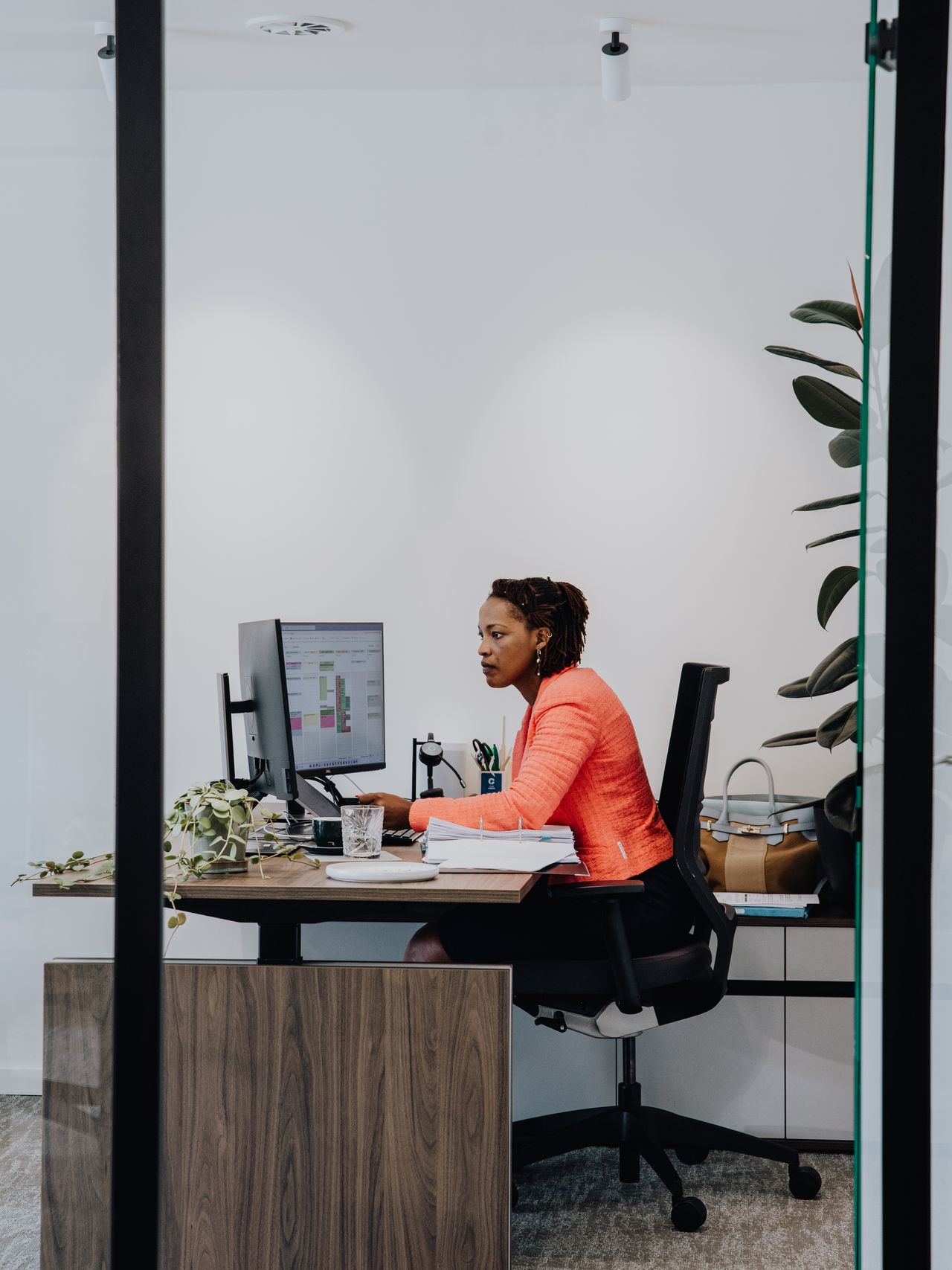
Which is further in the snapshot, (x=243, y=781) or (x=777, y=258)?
(x=777, y=258)

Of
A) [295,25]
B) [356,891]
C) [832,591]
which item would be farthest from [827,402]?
[295,25]

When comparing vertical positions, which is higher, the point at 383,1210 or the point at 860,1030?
the point at 860,1030

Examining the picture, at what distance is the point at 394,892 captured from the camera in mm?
2104

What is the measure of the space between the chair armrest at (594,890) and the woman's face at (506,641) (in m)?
0.63

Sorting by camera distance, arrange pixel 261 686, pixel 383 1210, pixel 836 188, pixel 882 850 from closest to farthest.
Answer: pixel 882 850 → pixel 383 1210 → pixel 261 686 → pixel 836 188

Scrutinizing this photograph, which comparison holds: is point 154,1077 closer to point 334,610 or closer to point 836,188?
point 334,610

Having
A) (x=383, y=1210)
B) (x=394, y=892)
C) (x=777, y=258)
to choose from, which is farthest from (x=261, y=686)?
(x=777, y=258)

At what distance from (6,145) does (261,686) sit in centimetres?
155

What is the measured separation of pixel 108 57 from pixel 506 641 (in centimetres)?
164

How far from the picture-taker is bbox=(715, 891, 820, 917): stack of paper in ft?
9.98

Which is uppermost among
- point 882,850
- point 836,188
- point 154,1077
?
point 836,188

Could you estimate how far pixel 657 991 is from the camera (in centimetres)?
262

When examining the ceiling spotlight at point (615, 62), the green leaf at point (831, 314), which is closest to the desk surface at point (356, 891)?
the green leaf at point (831, 314)

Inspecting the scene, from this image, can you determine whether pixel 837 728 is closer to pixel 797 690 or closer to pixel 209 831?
pixel 797 690
